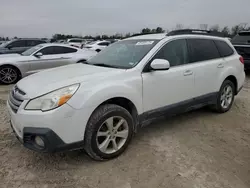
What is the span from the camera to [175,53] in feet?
12.5

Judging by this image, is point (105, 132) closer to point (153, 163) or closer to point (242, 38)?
point (153, 163)

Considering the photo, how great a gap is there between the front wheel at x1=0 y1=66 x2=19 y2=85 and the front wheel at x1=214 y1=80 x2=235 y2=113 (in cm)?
633

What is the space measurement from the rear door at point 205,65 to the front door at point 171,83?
0.16 m

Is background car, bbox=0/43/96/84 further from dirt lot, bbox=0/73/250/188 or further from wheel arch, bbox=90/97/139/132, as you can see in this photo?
wheel arch, bbox=90/97/139/132

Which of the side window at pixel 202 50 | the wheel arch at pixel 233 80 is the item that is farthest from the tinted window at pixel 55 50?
the wheel arch at pixel 233 80

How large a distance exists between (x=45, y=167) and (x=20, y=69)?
5730 mm

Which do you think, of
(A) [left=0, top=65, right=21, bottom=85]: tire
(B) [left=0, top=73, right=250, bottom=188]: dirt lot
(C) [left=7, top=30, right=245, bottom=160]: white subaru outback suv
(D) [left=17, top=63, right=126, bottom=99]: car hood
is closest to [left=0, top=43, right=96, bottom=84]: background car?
(A) [left=0, top=65, right=21, bottom=85]: tire

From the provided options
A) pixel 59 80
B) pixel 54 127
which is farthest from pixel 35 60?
pixel 54 127

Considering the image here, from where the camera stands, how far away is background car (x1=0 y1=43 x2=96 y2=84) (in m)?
7.64

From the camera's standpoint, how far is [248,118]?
459 centimetres

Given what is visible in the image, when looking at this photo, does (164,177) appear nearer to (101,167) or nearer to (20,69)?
(101,167)

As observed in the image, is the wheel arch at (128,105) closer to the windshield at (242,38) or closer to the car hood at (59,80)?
the car hood at (59,80)

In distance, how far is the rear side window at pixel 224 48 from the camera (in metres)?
4.65

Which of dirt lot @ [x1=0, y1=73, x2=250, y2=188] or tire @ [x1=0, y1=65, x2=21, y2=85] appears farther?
tire @ [x1=0, y1=65, x2=21, y2=85]
